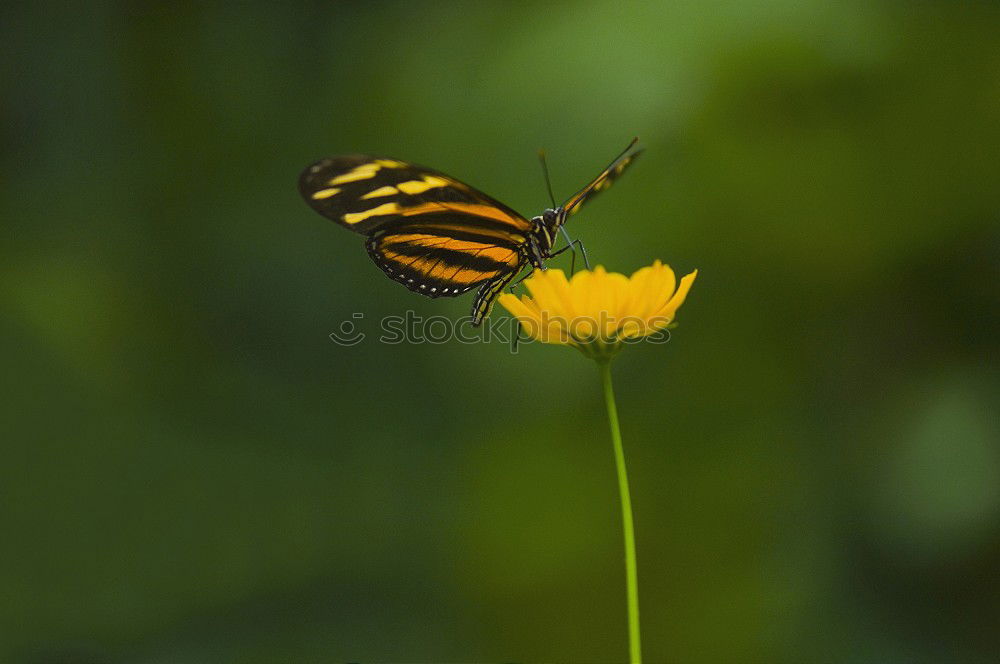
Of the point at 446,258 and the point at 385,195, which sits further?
the point at 446,258

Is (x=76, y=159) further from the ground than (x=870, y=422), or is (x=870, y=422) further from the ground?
(x=76, y=159)

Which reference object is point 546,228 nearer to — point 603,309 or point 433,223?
point 433,223

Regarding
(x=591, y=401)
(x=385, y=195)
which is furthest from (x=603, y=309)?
(x=591, y=401)

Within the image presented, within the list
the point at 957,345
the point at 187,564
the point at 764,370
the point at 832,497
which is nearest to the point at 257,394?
the point at 187,564

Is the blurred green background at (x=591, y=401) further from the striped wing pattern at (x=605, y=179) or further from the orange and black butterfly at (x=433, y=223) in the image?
the striped wing pattern at (x=605, y=179)

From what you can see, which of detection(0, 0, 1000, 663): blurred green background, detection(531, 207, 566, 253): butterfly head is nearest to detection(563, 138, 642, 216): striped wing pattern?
detection(531, 207, 566, 253): butterfly head

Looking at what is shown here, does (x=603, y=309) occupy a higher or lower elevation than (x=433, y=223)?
lower

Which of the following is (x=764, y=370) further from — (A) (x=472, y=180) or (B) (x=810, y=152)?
(A) (x=472, y=180)
